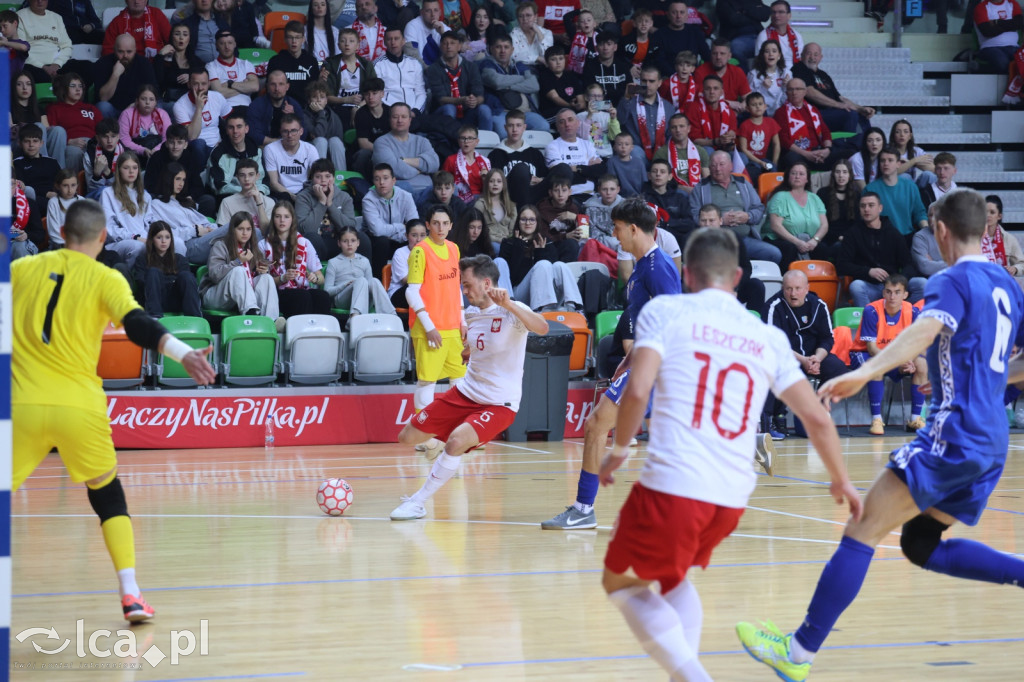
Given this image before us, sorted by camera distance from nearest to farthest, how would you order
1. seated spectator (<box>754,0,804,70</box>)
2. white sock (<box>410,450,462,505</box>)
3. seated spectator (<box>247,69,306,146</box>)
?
1. white sock (<box>410,450,462,505</box>)
2. seated spectator (<box>247,69,306,146</box>)
3. seated spectator (<box>754,0,804,70</box>)

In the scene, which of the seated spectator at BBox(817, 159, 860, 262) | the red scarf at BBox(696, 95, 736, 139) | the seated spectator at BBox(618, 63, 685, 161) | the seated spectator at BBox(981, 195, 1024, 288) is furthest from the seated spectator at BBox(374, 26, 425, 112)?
the seated spectator at BBox(981, 195, 1024, 288)

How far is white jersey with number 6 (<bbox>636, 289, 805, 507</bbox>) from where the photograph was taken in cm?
347

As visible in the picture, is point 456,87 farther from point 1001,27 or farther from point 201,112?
point 1001,27

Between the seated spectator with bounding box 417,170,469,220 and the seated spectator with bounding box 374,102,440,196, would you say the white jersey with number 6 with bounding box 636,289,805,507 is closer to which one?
the seated spectator with bounding box 417,170,469,220

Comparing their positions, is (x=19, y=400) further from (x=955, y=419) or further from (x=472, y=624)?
(x=955, y=419)

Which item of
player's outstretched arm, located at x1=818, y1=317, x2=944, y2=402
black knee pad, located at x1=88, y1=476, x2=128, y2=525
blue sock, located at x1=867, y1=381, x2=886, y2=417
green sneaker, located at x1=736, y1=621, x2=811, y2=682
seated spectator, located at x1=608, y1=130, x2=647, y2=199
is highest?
seated spectator, located at x1=608, y1=130, x2=647, y2=199

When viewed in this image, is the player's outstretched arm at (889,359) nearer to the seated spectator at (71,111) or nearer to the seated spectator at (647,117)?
the seated spectator at (71,111)

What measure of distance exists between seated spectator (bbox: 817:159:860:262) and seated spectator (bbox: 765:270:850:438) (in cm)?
214

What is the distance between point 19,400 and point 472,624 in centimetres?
201

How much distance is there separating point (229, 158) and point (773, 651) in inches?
398

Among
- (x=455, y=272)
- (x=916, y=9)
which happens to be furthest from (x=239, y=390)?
(x=916, y=9)

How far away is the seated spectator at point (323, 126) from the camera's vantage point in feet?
44.7

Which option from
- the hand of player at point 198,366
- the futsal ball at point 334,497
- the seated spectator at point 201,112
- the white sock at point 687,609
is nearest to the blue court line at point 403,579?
the hand of player at point 198,366

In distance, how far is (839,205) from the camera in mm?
14492
